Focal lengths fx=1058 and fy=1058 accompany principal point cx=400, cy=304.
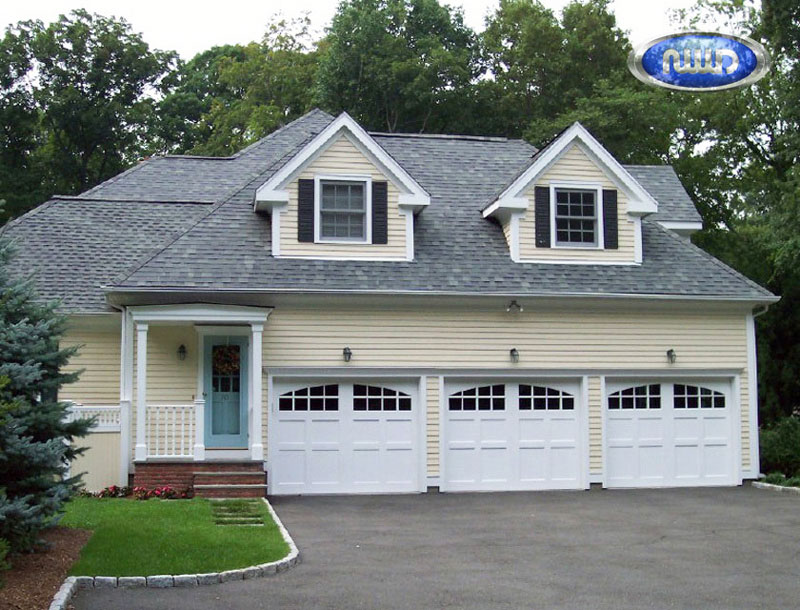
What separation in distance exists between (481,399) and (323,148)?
5.55m

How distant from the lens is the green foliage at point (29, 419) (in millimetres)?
10109

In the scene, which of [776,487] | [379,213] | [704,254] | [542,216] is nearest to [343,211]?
[379,213]

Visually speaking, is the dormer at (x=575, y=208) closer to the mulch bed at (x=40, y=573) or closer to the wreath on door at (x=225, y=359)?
the wreath on door at (x=225, y=359)

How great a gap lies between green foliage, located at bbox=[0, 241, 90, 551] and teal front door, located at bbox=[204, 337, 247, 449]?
731 cm

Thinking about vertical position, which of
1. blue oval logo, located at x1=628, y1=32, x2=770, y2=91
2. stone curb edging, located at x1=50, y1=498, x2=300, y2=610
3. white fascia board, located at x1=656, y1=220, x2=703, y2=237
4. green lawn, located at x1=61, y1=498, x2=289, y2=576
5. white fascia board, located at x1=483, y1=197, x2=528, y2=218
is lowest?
stone curb edging, located at x1=50, y1=498, x2=300, y2=610

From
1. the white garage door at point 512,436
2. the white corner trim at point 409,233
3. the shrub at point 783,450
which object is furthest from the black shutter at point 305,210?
the shrub at point 783,450

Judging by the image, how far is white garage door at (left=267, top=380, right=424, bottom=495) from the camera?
1898cm

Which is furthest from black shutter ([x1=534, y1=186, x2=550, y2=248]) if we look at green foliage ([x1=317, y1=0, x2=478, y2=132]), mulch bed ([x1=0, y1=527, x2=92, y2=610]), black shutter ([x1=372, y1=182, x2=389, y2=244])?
green foliage ([x1=317, y1=0, x2=478, y2=132])

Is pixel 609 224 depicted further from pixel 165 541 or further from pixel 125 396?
pixel 165 541

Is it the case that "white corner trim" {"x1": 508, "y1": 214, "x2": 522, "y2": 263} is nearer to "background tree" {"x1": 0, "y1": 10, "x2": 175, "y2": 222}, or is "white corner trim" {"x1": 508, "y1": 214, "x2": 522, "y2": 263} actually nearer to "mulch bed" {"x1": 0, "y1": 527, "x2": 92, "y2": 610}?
"mulch bed" {"x1": 0, "y1": 527, "x2": 92, "y2": 610}

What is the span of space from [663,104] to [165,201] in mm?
19942

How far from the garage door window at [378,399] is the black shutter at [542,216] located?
4.07 m

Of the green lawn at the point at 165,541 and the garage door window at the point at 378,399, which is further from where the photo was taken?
the garage door window at the point at 378,399

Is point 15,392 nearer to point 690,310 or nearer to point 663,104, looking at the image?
point 690,310
